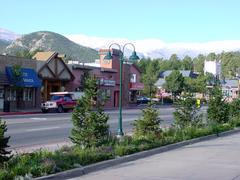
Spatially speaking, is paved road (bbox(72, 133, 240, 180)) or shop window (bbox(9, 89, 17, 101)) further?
shop window (bbox(9, 89, 17, 101))

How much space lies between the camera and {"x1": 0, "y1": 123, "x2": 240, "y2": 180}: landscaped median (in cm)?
976

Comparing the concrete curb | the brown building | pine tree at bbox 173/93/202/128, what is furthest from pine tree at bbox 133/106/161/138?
the brown building

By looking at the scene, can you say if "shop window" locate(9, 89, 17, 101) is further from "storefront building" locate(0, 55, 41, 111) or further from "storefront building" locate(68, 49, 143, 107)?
"storefront building" locate(68, 49, 143, 107)

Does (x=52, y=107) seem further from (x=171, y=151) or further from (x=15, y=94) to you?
(x=171, y=151)

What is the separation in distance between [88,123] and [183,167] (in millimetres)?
3027

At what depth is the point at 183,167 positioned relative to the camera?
11992mm

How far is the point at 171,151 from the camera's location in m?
15.6

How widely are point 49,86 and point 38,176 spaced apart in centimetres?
4879

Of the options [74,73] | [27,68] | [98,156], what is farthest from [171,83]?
[98,156]

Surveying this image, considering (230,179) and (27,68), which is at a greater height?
(27,68)

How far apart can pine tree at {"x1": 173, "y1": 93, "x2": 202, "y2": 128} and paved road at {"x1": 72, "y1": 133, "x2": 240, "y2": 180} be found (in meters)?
5.12

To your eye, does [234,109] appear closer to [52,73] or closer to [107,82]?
[52,73]

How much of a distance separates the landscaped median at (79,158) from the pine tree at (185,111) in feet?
12.1

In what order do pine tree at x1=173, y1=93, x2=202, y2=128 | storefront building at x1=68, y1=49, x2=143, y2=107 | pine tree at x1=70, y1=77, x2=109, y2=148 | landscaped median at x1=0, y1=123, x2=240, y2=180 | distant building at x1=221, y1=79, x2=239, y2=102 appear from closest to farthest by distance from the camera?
landscaped median at x1=0, y1=123, x2=240, y2=180, pine tree at x1=70, y1=77, x2=109, y2=148, pine tree at x1=173, y1=93, x2=202, y2=128, distant building at x1=221, y1=79, x2=239, y2=102, storefront building at x1=68, y1=49, x2=143, y2=107
